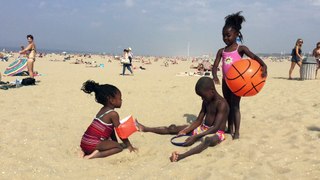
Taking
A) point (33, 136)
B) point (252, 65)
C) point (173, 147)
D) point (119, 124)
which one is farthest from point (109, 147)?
point (252, 65)

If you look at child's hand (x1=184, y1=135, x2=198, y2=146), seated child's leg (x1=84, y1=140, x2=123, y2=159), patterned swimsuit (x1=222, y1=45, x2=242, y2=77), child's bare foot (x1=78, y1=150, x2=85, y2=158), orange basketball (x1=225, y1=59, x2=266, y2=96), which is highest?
patterned swimsuit (x1=222, y1=45, x2=242, y2=77)

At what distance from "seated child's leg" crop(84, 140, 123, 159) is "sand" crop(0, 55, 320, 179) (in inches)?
3.5

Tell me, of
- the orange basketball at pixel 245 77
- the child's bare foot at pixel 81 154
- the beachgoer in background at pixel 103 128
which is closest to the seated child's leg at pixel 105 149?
the beachgoer in background at pixel 103 128

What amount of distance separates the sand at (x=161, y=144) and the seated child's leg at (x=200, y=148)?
0.08 m

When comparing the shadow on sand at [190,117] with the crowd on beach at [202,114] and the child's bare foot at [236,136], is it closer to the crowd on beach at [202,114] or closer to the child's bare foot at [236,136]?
the crowd on beach at [202,114]

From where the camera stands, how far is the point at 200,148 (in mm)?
→ 4949

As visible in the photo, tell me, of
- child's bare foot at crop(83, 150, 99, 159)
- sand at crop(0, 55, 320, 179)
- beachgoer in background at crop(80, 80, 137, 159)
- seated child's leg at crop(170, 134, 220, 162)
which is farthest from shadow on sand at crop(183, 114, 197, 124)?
child's bare foot at crop(83, 150, 99, 159)

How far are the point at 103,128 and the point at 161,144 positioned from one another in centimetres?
109

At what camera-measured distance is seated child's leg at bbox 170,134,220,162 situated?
473 centimetres

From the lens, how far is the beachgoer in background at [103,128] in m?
5.16

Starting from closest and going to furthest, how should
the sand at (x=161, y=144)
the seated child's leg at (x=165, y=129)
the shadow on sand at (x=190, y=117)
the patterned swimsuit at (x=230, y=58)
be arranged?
1. the sand at (x=161, y=144)
2. the patterned swimsuit at (x=230, y=58)
3. the seated child's leg at (x=165, y=129)
4. the shadow on sand at (x=190, y=117)

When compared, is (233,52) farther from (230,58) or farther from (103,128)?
(103,128)

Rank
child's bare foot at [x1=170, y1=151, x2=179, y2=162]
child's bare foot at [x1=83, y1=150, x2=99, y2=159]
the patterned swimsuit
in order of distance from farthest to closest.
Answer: the patterned swimsuit, child's bare foot at [x1=83, y1=150, x2=99, y2=159], child's bare foot at [x1=170, y1=151, x2=179, y2=162]

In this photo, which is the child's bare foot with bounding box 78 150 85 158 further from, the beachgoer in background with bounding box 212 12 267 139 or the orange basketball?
the orange basketball
